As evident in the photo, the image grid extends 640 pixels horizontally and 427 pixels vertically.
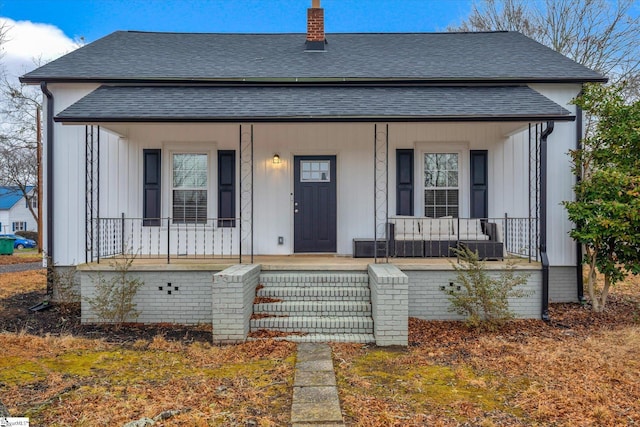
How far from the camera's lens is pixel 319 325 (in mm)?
5629

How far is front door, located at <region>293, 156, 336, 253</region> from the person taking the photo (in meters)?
8.12

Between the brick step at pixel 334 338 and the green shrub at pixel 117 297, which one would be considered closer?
the brick step at pixel 334 338

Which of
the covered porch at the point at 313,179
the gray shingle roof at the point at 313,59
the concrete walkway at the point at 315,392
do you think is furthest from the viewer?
the covered porch at the point at 313,179

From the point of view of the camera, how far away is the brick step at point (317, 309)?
5.86 meters

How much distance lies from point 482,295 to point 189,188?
18.9 feet

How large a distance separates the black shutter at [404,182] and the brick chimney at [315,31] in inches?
139

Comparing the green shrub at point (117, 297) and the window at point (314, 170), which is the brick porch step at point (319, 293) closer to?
the green shrub at point (117, 297)

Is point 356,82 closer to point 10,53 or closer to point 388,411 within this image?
point 388,411

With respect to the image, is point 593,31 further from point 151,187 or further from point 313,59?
point 151,187

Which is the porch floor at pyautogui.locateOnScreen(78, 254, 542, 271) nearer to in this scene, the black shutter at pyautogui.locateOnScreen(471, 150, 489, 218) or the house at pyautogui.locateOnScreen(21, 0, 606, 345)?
the house at pyautogui.locateOnScreen(21, 0, 606, 345)

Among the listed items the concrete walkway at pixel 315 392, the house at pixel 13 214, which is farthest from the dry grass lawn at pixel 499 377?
the house at pixel 13 214

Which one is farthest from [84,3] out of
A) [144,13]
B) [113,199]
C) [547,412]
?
[547,412]

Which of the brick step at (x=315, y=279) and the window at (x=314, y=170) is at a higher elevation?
the window at (x=314, y=170)

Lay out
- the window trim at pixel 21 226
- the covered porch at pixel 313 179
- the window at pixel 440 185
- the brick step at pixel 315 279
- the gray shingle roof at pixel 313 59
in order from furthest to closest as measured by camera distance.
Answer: the window trim at pixel 21 226 → the window at pixel 440 185 → the covered porch at pixel 313 179 → the gray shingle roof at pixel 313 59 → the brick step at pixel 315 279
